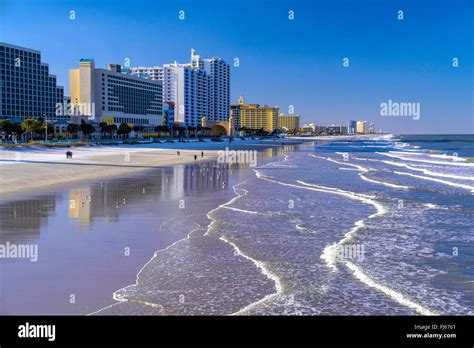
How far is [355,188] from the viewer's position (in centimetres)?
2770

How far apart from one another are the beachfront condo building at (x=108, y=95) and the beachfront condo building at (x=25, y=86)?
Answer: 14.0 m

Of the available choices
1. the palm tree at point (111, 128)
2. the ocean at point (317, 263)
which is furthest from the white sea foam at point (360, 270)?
the palm tree at point (111, 128)

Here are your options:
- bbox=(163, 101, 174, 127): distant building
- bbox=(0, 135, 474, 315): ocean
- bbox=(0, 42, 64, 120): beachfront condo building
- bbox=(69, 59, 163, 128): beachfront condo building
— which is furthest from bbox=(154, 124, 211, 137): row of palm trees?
bbox=(0, 135, 474, 315): ocean

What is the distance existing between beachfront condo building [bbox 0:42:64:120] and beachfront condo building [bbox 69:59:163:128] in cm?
1405

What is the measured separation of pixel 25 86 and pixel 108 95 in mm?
26826

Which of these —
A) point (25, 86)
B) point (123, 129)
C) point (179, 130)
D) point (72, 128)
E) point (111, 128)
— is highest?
point (25, 86)

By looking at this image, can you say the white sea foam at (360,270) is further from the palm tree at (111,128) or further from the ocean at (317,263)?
the palm tree at (111,128)

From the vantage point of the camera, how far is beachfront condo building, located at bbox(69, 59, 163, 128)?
147125 mm

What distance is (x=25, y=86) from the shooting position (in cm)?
15538

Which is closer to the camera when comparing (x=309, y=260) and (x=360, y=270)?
(x=360, y=270)

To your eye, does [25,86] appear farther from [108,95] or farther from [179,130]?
[179,130]

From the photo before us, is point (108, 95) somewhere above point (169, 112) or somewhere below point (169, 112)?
above

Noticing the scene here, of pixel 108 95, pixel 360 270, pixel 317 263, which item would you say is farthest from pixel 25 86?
pixel 360 270
